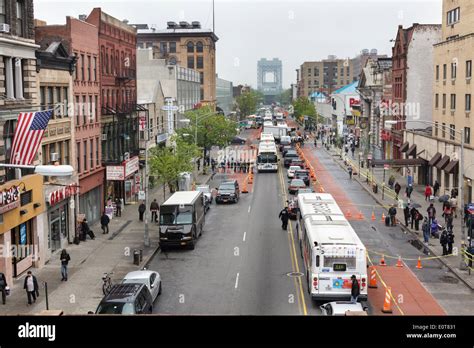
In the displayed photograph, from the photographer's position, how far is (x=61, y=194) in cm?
3369

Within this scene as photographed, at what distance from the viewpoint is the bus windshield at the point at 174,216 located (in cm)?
3394

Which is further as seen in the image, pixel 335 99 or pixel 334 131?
pixel 335 99

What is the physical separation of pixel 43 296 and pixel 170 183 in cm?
2418

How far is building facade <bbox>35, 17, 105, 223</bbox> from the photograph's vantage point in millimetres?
38094

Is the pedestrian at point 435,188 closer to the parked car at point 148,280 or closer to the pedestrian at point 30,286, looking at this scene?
the parked car at point 148,280

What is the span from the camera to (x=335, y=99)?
5974 inches

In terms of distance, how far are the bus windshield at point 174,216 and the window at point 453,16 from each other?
33.8m

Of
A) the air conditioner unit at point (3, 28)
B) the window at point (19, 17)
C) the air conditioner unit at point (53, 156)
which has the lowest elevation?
the air conditioner unit at point (53, 156)

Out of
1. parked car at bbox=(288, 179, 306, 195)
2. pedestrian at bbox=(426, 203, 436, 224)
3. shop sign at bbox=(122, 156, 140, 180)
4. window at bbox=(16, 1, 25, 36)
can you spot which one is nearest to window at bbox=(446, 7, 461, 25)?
parked car at bbox=(288, 179, 306, 195)

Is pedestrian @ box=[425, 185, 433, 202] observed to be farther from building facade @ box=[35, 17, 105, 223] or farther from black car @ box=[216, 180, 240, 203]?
building facade @ box=[35, 17, 105, 223]

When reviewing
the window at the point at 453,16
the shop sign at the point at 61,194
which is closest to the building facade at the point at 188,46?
the window at the point at 453,16

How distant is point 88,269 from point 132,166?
2121 cm
